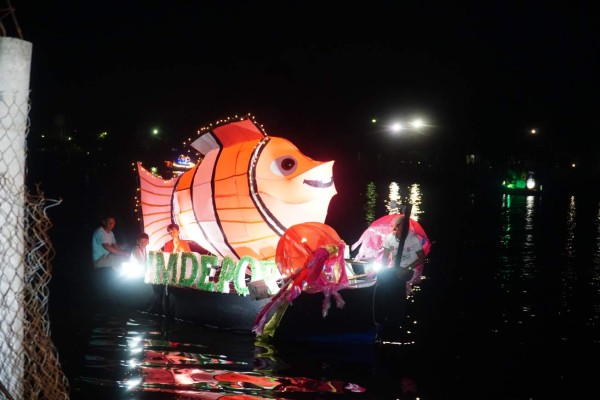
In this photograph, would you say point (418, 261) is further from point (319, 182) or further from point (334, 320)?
point (319, 182)

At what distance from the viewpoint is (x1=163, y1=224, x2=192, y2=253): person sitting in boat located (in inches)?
491

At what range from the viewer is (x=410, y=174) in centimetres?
8869

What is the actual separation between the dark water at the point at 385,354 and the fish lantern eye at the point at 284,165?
117 inches

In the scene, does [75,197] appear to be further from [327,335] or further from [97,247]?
[327,335]

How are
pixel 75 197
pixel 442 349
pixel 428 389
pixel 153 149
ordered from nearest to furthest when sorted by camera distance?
pixel 428 389
pixel 442 349
pixel 75 197
pixel 153 149

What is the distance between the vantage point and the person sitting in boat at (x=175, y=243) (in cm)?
1247

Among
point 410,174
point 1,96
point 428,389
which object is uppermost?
point 410,174

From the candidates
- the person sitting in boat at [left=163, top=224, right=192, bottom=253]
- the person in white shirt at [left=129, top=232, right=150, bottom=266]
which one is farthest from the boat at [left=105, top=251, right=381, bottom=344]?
the person sitting in boat at [left=163, top=224, right=192, bottom=253]

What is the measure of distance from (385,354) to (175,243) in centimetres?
492

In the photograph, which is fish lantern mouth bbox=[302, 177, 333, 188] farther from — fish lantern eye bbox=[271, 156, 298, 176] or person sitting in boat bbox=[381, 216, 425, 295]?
person sitting in boat bbox=[381, 216, 425, 295]

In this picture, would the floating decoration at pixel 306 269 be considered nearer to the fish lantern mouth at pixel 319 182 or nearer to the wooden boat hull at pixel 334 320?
the wooden boat hull at pixel 334 320

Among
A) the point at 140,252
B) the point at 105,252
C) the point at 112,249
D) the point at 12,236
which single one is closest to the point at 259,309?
the point at 140,252

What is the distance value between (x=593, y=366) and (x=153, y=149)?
2564 inches

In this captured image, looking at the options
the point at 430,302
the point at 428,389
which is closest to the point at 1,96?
the point at 428,389
